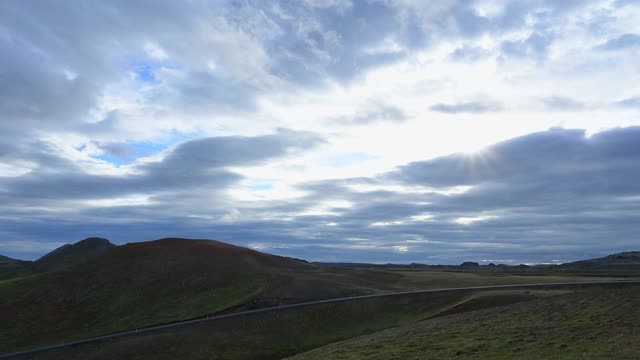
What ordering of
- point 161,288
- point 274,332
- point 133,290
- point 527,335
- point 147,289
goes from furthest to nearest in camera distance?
Answer: point 161,288, point 147,289, point 133,290, point 274,332, point 527,335

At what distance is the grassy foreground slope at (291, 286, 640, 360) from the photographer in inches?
A: 1266

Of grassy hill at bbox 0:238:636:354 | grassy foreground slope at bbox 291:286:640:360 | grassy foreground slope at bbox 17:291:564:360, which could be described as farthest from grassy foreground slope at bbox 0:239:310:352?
grassy foreground slope at bbox 291:286:640:360

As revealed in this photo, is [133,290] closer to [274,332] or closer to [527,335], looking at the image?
[274,332]

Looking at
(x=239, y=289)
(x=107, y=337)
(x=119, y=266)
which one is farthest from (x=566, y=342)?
(x=119, y=266)

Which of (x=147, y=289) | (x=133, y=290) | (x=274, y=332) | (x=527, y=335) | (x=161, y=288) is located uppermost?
(x=161, y=288)

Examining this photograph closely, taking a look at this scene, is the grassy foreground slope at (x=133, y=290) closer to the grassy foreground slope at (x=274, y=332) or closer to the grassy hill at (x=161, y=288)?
the grassy hill at (x=161, y=288)

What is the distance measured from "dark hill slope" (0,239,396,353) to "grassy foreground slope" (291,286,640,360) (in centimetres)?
3607

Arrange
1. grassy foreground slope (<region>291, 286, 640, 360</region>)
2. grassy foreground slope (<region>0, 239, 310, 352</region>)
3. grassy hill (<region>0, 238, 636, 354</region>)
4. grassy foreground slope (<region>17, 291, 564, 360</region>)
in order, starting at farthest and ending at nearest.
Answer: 1. grassy hill (<region>0, 238, 636, 354</region>)
2. grassy foreground slope (<region>0, 239, 310, 352</region>)
3. grassy foreground slope (<region>17, 291, 564, 360</region>)
4. grassy foreground slope (<region>291, 286, 640, 360</region>)

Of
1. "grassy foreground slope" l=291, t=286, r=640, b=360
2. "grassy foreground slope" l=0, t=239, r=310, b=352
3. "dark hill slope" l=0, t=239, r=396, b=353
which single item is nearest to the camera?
"grassy foreground slope" l=291, t=286, r=640, b=360

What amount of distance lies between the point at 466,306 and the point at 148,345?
132ft

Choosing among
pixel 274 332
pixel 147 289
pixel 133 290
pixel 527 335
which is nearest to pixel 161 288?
pixel 147 289

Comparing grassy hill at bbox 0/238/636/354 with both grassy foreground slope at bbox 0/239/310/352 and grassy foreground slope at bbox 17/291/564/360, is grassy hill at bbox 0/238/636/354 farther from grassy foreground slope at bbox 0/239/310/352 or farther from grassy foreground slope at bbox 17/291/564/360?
grassy foreground slope at bbox 17/291/564/360

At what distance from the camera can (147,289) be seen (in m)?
89.9

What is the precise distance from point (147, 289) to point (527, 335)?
70.6 m
